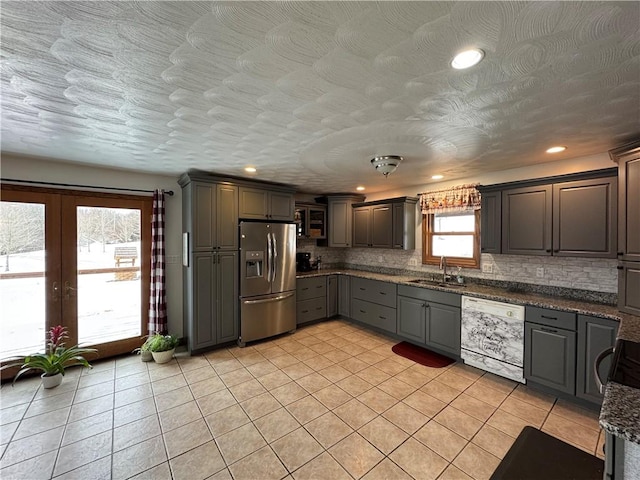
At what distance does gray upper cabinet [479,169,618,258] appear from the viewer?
2.46 meters

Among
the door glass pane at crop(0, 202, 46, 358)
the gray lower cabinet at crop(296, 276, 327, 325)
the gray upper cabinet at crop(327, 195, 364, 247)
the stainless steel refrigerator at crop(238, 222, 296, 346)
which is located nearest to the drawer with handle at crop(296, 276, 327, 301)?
the gray lower cabinet at crop(296, 276, 327, 325)

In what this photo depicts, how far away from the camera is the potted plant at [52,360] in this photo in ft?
8.87

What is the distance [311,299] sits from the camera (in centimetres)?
463

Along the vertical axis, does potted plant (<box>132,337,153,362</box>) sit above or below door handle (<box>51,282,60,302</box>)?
below

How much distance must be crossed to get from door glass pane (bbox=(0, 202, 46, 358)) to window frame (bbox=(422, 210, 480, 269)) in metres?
4.95

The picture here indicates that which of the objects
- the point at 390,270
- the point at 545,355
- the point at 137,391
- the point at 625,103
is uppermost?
the point at 625,103

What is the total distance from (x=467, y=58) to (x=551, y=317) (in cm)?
253

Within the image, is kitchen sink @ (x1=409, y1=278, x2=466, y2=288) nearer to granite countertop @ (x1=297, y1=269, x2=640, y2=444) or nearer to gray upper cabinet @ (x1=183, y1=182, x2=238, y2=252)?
granite countertop @ (x1=297, y1=269, x2=640, y2=444)

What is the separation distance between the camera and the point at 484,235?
329 centimetres

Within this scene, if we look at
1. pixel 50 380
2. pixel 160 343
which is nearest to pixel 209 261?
pixel 160 343

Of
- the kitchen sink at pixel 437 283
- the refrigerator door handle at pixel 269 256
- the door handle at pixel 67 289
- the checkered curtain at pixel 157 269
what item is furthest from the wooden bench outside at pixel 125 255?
the kitchen sink at pixel 437 283

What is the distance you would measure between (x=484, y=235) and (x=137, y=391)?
164 inches

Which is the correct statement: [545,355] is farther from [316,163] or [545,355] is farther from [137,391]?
[137,391]

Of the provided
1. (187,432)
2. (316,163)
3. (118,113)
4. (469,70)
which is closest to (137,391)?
(187,432)
